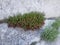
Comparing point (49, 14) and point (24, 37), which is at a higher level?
point (49, 14)

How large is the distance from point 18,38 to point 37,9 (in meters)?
0.55

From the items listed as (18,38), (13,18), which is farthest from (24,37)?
(13,18)

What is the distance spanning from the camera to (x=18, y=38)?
3.25 meters

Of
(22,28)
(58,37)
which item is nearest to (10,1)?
(22,28)

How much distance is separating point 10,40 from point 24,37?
0.72 ft

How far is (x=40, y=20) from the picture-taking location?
3264mm

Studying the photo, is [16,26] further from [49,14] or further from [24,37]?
[49,14]

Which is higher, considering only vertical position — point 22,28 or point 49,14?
point 49,14

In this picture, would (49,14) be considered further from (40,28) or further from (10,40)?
(10,40)

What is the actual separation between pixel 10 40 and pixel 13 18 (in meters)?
0.34

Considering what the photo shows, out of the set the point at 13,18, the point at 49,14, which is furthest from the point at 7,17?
the point at 49,14

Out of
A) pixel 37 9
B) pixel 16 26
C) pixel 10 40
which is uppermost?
pixel 37 9

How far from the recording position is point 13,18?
129 inches

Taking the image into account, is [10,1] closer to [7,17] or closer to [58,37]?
[7,17]
